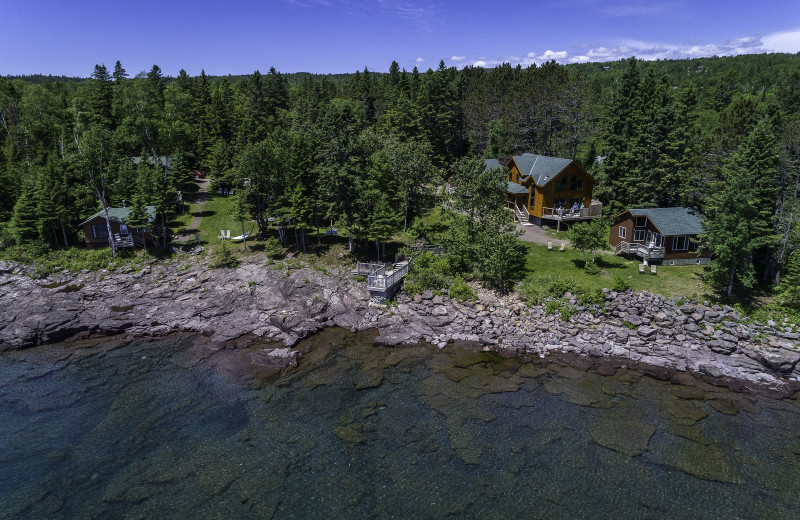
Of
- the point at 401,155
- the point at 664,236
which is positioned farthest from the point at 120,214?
the point at 664,236

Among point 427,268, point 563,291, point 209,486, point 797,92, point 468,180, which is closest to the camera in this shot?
point 209,486

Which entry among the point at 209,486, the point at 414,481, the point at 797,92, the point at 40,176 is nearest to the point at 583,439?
the point at 414,481

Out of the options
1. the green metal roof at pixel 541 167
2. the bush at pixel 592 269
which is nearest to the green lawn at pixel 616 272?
the bush at pixel 592 269

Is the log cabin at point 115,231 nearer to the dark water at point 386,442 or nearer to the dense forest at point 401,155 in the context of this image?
the dense forest at point 401,155

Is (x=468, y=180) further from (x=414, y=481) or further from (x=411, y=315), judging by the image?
(x=414, y=481)

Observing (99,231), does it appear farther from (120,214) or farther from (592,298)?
(592,298)

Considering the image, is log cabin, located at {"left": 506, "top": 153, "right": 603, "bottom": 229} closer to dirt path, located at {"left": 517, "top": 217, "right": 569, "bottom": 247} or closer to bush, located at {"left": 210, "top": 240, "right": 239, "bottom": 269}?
dirt path, located at {"left": 517, "top": 217, "right": 569, "bottom": 247}
